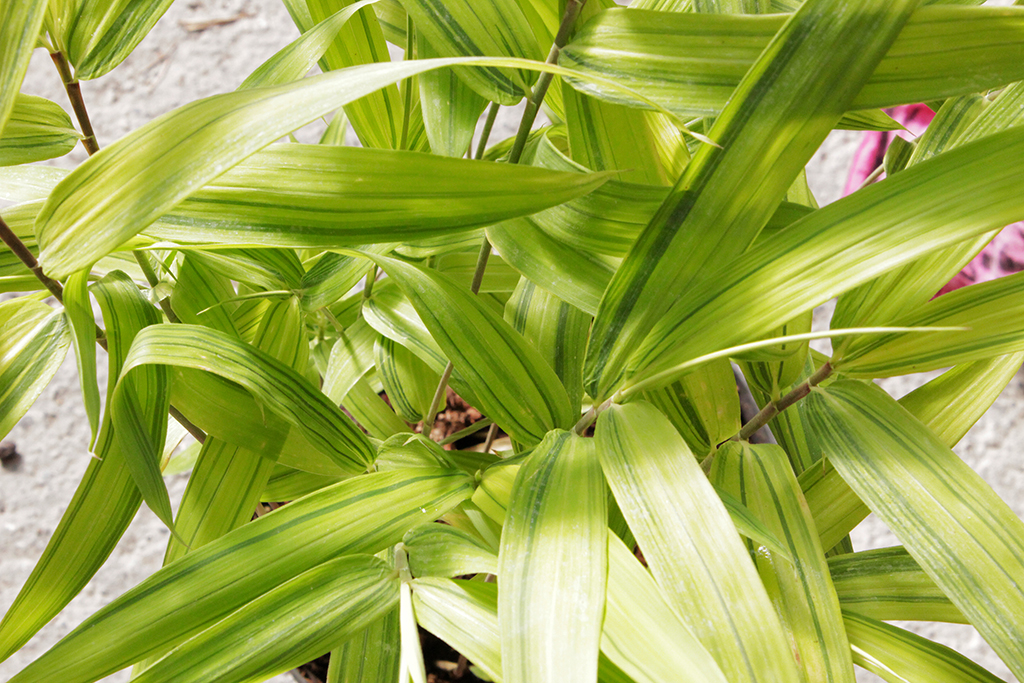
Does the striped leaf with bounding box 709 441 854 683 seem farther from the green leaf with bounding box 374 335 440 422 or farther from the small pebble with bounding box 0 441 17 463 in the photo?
the small pebble with bounding box 0 441 17 463

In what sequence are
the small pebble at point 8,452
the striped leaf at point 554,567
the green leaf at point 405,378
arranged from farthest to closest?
the small pebble at point 8,452, the green leaf at point 405,378, the striped leaf at point 554,567

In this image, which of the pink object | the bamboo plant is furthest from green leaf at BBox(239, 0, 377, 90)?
the pink object

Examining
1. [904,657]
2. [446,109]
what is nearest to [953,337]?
[904,657]

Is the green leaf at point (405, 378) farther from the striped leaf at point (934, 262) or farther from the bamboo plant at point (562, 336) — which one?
the striped leaf at point (934, 262)

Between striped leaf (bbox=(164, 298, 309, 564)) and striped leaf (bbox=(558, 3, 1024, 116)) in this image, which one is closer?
striped leaf (bbox=(558, 3, 1024, 116))

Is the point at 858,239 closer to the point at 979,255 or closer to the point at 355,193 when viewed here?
the point at 355,193

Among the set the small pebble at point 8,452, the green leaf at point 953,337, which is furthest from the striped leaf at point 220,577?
the small pebble at point 8,452
